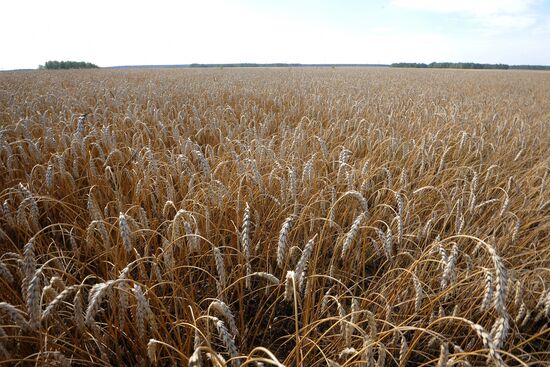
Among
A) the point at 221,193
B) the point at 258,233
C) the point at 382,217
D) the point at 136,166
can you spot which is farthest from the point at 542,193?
the point at 136,166

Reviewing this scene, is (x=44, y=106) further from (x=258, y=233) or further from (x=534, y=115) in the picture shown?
(x=534, y=115)

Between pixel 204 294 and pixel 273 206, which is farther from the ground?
pixel 273 206

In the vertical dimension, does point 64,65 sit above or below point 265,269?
above

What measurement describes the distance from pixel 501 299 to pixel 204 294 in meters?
1.26

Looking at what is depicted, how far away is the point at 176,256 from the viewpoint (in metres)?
1.73

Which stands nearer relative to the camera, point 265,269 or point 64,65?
point 265,269

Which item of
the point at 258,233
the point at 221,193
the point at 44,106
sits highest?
the point at 44,106

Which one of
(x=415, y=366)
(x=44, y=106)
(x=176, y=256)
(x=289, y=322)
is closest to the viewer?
(x=415, y=366)

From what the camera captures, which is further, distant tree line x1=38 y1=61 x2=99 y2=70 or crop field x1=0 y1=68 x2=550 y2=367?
distant tree line x1=38 y1=61 x2=99 y2=70

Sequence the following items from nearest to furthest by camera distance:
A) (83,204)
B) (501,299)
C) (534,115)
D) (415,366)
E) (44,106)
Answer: (501,299) → (415,366) → (83,204) → (44,106) → (534,115)

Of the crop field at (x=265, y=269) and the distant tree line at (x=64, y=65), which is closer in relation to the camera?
the crop field at (x=265, y=269)

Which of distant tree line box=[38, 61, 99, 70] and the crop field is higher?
distant tree line box=[38, 61, 99, 70]

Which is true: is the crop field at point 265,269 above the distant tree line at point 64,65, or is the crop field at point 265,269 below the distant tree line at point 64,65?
below

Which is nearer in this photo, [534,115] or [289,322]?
[289,322]
